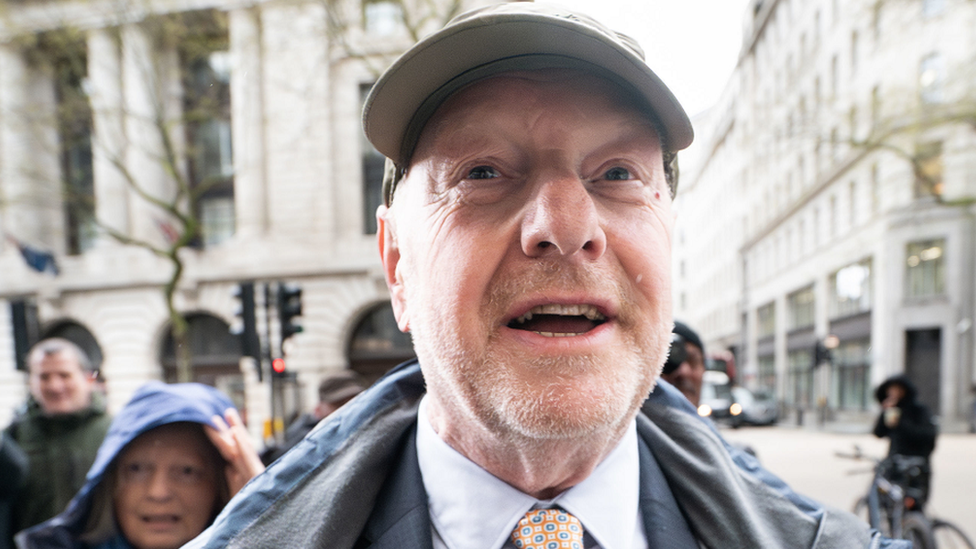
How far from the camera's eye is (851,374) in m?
23.4

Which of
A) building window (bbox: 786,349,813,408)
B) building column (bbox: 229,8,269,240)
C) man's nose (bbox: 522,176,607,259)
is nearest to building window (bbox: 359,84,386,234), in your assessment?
building column (bbox: 229,8,269,240)

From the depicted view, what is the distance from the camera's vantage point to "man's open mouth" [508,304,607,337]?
109 centimetres

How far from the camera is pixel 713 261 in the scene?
3812 centimetres

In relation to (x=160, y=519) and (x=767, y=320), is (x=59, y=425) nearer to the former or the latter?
(x=160, y=519)

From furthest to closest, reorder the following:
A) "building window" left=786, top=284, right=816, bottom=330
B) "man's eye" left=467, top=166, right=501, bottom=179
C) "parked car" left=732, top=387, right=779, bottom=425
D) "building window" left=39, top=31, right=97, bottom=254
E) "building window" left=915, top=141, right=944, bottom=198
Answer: "building window" left=786, top=284, right=816, bottom=330, "parked car" left=732, top=387, right=779, bottom=425, "building window" left=39, top=31, right=97, bottom=254, "building window" left=915, top=141, right=944, bottom=198, "man's eye" left=467, top=166, right=501, bottom=179

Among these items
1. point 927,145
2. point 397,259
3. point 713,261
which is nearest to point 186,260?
point 927,145

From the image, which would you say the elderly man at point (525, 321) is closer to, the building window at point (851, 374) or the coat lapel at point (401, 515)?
the coat lapel at point (401, 515)

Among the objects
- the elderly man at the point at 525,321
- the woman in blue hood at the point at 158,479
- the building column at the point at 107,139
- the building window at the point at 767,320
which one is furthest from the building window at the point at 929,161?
the building window at the point at 767,320

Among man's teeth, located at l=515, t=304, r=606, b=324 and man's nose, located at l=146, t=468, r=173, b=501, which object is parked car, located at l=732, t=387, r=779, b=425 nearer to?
man's nose, located at l=146, t=468, r=173, b=501

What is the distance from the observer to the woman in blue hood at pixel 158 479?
83.3 inches

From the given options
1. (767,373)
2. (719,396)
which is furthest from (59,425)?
(767,373)

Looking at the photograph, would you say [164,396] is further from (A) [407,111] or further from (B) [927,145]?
(B) [927,145]

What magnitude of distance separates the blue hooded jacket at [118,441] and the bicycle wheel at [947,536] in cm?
565

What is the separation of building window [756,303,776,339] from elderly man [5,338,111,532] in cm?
3376
